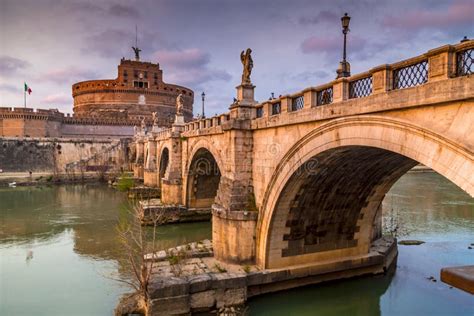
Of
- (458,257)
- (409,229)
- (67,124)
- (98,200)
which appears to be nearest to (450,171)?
(458,257)

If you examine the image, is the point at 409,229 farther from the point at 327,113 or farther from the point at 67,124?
the point at 67,124

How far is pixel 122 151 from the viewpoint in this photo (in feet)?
159

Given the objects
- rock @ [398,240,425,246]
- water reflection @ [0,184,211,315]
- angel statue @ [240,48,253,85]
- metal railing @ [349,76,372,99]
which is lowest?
water reflection @ [0,184,211,315]

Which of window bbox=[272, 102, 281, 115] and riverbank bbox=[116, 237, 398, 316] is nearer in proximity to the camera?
riverbank bbox=[116, 237, 398, 316]

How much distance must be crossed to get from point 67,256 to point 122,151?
34.5 metres

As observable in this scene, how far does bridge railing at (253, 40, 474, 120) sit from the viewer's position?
5.30 metres

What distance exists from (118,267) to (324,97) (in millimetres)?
10474

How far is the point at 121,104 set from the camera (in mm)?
62969

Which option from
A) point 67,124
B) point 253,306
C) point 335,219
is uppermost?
point 67,124

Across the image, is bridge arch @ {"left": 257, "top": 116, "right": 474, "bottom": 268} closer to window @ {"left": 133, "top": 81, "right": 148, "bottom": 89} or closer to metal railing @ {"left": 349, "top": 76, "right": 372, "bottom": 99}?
metal railing @ {"left": 349, "top": 76, "right": 372, "bottom": 99}

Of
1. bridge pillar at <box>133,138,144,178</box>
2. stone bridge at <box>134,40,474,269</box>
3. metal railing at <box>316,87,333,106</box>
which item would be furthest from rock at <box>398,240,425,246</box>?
bridge pillar at <box>133,138,144,178</box>

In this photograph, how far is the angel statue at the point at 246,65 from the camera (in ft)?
39.0

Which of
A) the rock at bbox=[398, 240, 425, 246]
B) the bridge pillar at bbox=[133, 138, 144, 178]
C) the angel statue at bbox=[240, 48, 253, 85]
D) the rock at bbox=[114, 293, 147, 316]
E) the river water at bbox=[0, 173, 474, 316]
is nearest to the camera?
the rock at bbox=[114, 293, 147, 316]

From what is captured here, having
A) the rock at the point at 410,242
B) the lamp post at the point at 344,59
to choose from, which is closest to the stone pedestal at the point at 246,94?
the lamp post at the point at 344,59
